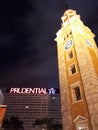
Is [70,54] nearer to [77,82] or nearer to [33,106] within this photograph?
[77,82]

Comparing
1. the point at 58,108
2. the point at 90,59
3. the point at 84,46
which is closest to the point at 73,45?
the point at 84,46

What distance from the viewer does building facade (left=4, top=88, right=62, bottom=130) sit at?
111750 millimetres

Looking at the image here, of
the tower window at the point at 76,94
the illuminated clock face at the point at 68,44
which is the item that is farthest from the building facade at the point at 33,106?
the tower window at the point at 76,94

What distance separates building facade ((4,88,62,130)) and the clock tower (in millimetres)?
78684

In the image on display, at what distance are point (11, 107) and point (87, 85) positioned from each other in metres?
106

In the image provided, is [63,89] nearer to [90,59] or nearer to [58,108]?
[90,59]

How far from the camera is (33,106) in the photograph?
392 feet

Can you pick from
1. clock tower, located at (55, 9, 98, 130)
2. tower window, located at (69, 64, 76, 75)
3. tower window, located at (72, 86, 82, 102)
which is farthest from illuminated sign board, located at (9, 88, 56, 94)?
tower window, located at (72, 86, 82, 102)

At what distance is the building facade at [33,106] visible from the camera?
11175 centimetres

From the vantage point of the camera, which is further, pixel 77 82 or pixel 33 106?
pixel 33 106

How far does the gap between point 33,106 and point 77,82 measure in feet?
324

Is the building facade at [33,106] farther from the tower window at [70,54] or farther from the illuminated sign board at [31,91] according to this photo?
the tower window at [70,54]

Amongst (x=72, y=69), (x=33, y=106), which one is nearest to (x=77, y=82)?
(x=72, y=69)

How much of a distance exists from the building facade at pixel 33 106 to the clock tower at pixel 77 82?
78.7 meters
